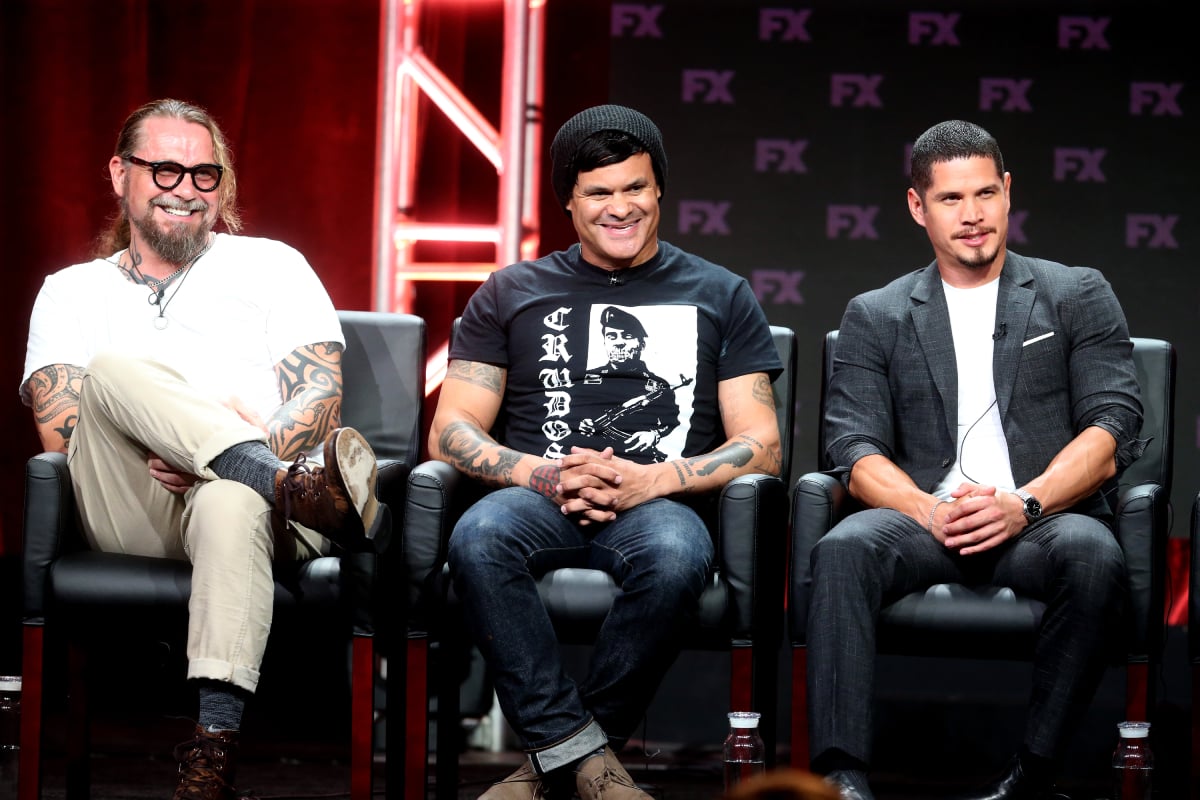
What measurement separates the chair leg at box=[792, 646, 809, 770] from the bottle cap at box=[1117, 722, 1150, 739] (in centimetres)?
57

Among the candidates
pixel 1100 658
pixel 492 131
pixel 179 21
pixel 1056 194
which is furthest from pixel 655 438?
pixel 179 21

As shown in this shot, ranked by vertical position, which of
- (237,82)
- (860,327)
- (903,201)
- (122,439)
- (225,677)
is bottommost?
(225,677)

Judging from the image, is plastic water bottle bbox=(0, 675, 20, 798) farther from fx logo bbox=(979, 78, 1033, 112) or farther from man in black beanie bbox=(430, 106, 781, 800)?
fx logo bbox=(979, 78, 1033, 112)

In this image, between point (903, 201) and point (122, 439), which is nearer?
point (122, 439)

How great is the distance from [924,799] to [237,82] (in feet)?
9.40

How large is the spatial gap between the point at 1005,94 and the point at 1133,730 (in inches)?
93.6

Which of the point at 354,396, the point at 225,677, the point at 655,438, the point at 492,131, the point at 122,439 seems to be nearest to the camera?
the point at 225,677

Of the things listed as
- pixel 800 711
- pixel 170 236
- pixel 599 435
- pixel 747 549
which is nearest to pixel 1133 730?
pixel 800 711

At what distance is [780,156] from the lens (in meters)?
4.36

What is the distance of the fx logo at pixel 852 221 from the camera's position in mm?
4324

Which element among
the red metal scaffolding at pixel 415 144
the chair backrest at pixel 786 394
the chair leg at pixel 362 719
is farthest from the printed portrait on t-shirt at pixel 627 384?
the red metal scaffolding at pixel 415 144

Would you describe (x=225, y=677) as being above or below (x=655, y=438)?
below

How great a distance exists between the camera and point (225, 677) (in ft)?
8.08

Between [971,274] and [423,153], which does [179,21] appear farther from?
[971,274]
